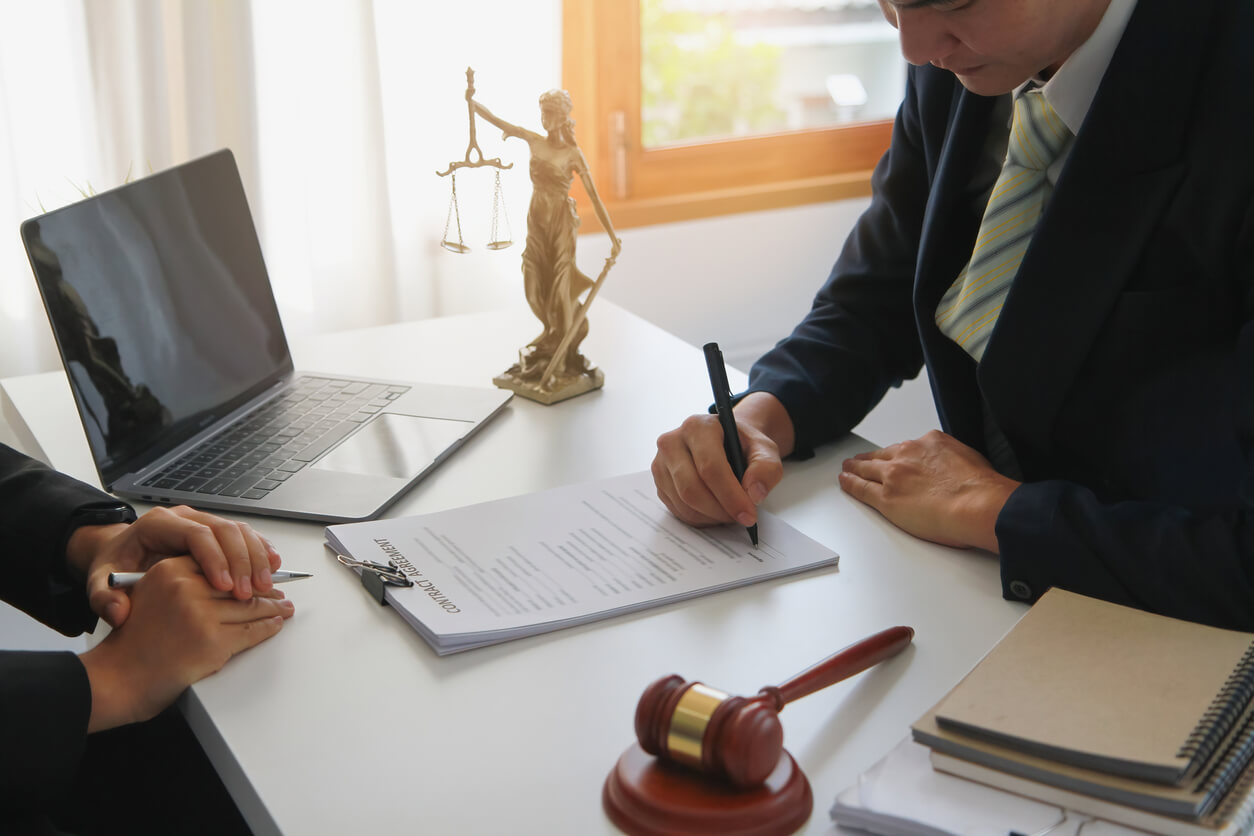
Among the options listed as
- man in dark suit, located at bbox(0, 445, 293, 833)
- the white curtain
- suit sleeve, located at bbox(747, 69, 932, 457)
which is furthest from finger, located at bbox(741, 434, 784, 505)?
the white curtain

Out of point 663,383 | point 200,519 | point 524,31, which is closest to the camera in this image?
point 200,519

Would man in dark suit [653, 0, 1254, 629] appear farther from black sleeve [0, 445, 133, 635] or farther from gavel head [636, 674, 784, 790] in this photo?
black sleeve [0, 445, 133, 635]

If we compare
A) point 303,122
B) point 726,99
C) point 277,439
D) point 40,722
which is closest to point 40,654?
point 40,722

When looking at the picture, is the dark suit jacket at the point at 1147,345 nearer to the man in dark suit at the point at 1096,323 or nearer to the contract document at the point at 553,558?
the man in dark suit at the point at 1096,323

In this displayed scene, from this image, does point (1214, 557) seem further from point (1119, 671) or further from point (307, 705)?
point (307, 705)

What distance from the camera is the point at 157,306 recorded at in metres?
1.17

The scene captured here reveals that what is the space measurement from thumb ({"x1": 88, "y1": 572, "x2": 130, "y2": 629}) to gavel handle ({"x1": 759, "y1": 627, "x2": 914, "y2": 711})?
0.47m

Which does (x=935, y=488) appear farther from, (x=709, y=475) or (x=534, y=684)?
(x=534, y=684)

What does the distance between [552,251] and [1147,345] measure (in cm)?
65

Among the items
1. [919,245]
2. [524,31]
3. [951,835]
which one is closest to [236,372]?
[919,245]

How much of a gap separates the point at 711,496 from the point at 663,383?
419 millimetres

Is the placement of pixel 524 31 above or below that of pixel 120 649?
above

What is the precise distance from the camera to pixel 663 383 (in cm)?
141

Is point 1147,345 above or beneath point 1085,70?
beneath
